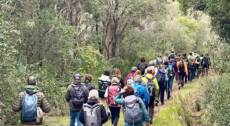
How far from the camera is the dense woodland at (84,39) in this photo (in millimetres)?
14891

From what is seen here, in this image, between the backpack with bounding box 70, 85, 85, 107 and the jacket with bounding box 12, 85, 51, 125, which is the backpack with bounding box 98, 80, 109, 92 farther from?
the jacket with bounding box 12, 85, 51, 125

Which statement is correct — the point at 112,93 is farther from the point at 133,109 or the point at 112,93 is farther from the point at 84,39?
the point at 84,39

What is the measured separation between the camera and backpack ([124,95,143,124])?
1139 centimetres

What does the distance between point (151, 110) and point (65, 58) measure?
7.36 metres

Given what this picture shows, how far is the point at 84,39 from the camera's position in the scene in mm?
31672

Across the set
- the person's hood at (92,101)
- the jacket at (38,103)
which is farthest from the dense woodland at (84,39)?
the jacket at (38,103)

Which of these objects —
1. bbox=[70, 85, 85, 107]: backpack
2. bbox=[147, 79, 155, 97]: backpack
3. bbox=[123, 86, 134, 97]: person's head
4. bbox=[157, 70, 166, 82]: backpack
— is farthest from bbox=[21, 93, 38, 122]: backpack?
bbox=[157, 70, 166, 82]: backpack

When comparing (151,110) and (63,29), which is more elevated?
(63,29)

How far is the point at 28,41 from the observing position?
837 inches

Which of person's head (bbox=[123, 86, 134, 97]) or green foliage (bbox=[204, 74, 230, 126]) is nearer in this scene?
person's head (bbox=[123, 86, 134, 97])

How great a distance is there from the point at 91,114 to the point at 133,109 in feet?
3.01

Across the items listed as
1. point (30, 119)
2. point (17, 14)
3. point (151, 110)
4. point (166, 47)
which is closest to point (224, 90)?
point (151, 110)

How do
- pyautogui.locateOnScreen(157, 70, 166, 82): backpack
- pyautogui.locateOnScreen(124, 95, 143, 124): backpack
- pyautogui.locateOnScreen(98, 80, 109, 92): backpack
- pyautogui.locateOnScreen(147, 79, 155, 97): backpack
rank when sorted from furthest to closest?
pyautogui.locateOnScreen(98, 80, 109, 92): backpack, pyautogui.locateOnScreen(157, 70, 166, 82): backpack, pyautogui.locateOnScreen(147, 79, 155, 97): backpack, pyautogui.locateOnScreen(124, 95, 143, 124): backpack

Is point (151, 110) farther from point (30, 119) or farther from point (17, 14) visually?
point (17, 14)
